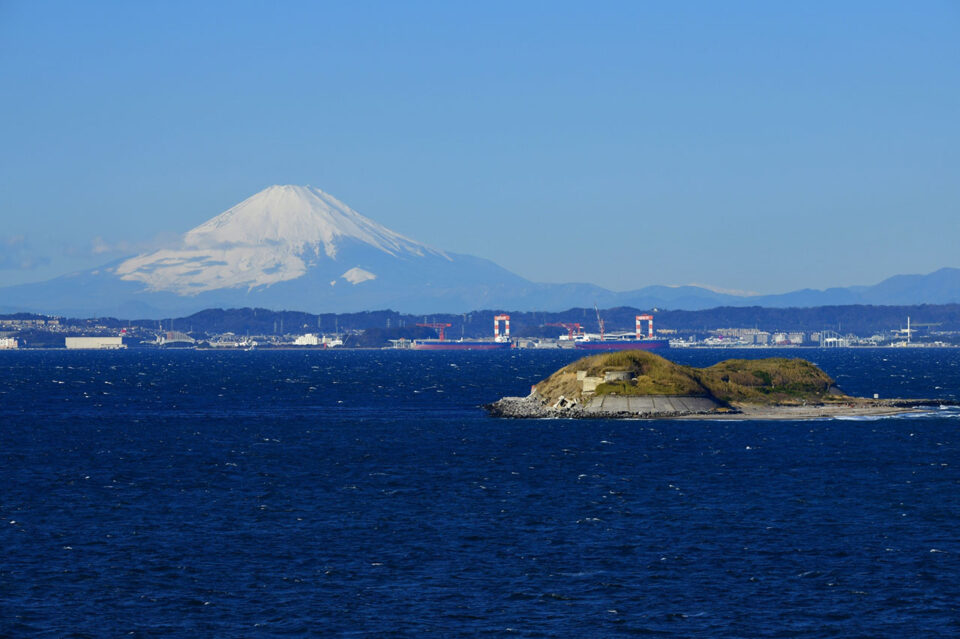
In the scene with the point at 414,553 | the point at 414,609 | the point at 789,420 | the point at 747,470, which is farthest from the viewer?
the point at 789,420

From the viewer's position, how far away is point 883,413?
129m

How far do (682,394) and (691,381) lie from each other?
456 cm

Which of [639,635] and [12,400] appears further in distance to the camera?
[12,400]

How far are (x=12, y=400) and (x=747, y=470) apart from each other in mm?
114365

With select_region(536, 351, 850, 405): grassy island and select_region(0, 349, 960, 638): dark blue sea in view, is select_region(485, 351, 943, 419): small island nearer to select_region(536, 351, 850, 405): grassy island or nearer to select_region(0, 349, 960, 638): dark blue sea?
select_region(536, 351, 850, 405): grassy island

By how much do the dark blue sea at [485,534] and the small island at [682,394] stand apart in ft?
61.7

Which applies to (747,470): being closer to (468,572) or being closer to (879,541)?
(879,541)

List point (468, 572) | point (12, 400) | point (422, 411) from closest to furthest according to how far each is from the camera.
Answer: point (468, 572), point (422, 411), point (12, 400)

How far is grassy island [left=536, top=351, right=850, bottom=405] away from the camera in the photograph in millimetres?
134375

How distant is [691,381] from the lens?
136750 mm

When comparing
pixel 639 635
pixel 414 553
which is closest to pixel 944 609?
pixel 639 635

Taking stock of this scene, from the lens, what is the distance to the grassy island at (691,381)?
5290 inches

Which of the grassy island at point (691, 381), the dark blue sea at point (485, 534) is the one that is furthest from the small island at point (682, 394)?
→ the dark blue sea at point (485, 534)

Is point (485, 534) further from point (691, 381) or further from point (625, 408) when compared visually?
point (691, 381)
